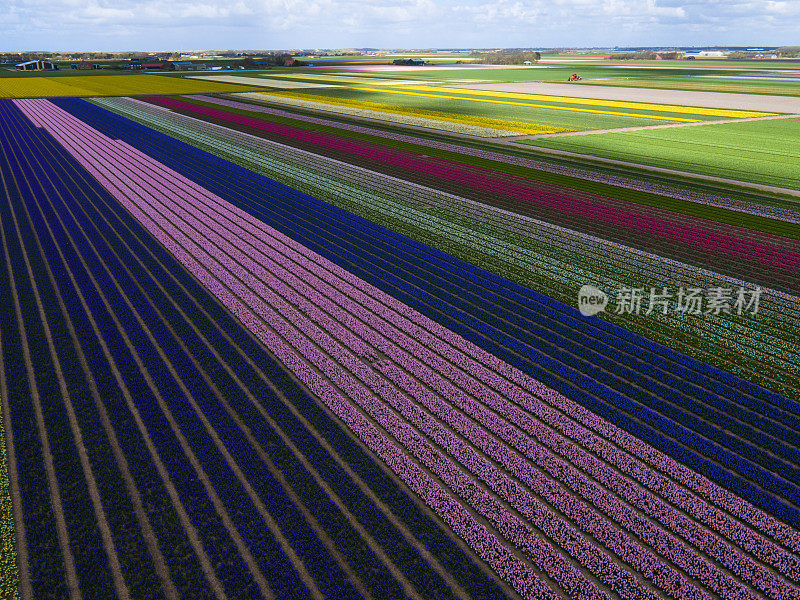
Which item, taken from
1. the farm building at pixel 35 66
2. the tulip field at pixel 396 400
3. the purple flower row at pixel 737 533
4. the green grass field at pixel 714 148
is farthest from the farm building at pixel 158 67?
the purple flower row at pixel 737 533

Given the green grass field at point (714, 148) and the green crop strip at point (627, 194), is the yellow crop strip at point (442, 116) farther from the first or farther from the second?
the green crop strip at point (627, 194)

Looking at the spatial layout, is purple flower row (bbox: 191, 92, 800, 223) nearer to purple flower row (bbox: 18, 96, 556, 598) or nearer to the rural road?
purple flower row (bbox: 18, 96, 556, 598)

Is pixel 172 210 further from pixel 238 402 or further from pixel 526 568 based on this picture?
pixel 526 568

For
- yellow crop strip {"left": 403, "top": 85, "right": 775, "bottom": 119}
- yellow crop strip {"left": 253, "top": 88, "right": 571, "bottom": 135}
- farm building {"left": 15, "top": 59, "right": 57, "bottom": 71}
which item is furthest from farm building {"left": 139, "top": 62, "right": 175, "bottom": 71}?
yellow crop strip {"left": 253, "top": 88, "right": 571, "bottom": 135}

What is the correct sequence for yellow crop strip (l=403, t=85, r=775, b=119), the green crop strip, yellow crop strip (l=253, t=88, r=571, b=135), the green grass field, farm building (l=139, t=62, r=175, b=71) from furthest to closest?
farm building (l=139, t=62, r=175, b=71) < yellow crop strip (l=403, t=85, r=775, b=119) < yellow crop strip (l=253, t=88, r=571, b=135) < the green grass field < the green crop strip

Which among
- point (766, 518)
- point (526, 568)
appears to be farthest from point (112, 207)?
point (766, 518)

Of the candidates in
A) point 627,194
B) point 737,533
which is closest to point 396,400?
point 737,533

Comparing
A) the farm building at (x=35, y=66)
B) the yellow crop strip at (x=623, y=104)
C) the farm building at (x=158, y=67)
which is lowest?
the yellow crop strip at (x=623, y=104)
